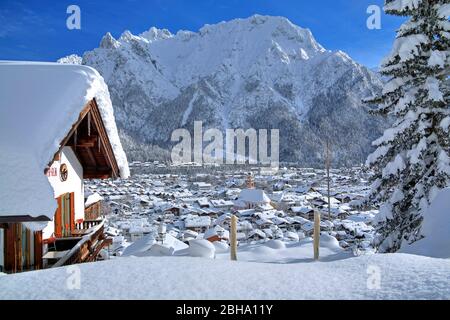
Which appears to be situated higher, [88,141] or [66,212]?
[88,141]

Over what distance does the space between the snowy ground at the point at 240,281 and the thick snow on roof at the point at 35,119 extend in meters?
1.80

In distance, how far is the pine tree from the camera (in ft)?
27.4

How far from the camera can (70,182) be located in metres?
9.45

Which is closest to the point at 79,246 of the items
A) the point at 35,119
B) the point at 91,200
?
the point at 35,119

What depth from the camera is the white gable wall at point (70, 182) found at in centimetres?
812

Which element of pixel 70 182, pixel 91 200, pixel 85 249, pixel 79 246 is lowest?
pixel 85 249

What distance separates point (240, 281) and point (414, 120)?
7225 mm

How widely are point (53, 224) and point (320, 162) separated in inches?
7730

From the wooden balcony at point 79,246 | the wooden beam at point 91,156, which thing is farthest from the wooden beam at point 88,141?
the wooden balcony at point 79,246

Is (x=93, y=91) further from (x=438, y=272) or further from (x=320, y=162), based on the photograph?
(x=320, y=162)

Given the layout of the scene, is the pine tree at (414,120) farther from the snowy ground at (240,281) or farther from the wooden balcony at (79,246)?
the wooden balcony at (79,246)

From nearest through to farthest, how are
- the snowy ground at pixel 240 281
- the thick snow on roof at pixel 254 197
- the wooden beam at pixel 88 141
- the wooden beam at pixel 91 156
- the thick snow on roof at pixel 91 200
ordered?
the snowy ground at pixel 240 281 → the wooden beam at pixel 88 141 → the wooden beam at pixel 91 156 → the thick snow on roof at pixel 91 200 → the thick snow on roof at pixel 254 197

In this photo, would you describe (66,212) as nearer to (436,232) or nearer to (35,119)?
(35,119)

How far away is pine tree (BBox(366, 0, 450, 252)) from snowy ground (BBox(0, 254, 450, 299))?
15.1ft
